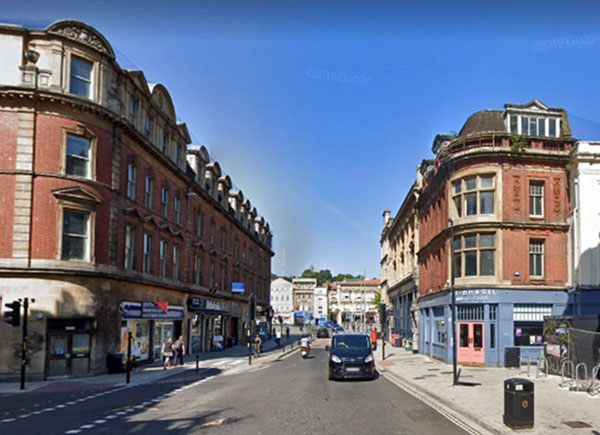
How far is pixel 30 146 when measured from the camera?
25109 millimetres

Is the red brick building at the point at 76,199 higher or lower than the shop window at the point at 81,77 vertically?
lower

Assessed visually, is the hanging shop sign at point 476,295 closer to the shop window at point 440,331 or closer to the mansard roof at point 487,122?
the shop window at point 440,331

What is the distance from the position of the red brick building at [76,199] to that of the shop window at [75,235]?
0.05 metres

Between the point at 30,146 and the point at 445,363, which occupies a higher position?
the point at 30,146

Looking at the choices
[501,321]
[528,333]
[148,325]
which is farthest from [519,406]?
[148,325]

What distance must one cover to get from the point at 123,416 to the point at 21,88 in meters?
16.4

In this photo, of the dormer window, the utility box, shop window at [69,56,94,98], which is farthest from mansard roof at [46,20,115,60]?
the utility box

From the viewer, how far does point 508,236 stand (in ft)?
100

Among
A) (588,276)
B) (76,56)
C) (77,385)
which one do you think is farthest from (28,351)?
(588,276)

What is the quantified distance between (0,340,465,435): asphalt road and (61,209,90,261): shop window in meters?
7.22

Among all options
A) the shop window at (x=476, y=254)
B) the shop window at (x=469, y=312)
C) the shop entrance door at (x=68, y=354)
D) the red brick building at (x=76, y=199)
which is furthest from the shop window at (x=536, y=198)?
the shop entrance door at (x=68, y=354)

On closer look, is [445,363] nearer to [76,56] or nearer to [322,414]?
[322,414]

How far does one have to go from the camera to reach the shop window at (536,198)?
103ft

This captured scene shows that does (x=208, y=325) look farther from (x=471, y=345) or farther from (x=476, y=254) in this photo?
(x=476, y=254)
